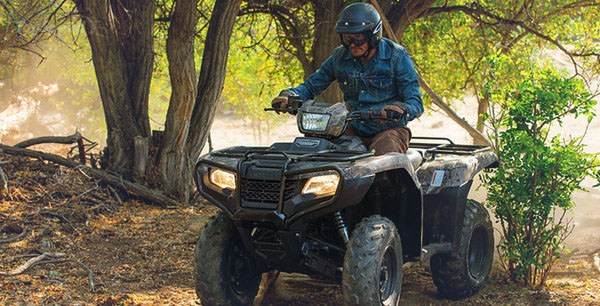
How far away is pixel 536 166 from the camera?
18.8ft

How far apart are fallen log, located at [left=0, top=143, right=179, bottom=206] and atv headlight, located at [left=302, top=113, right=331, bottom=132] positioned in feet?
15.8

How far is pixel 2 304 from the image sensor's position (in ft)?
16.1

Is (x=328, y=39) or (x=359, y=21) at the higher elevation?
(x=328, y=39)

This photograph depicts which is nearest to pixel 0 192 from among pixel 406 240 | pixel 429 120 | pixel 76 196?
pixel 76 196

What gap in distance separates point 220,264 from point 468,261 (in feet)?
7.52

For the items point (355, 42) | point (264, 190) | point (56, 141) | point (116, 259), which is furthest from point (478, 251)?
point (56, 141)

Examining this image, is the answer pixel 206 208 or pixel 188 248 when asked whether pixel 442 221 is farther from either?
pixel 206 208

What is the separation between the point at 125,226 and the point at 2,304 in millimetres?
2881

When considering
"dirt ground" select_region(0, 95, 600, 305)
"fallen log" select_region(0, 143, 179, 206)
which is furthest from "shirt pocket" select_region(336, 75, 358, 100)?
"fallen log" select_region(0, 143, 179, 206)

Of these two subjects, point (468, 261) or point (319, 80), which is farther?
point (468, 261)

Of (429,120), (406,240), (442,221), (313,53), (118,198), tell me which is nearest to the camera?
(406,240)

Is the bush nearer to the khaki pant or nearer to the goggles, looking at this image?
the khaki pant

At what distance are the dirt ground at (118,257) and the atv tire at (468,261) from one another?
133 millimetres

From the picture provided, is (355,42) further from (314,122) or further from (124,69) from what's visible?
(124,69)
